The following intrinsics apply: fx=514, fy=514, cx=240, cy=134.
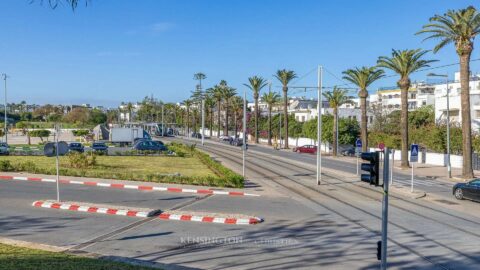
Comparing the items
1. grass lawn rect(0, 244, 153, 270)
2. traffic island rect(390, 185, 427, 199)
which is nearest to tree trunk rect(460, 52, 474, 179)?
traffic island rect(390, 185, 427, 199)

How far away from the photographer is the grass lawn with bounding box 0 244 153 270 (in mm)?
8688

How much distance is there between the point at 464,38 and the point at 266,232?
2687 cm

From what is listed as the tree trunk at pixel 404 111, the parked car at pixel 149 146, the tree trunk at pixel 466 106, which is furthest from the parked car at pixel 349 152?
the tree trunk at pixel 466 106

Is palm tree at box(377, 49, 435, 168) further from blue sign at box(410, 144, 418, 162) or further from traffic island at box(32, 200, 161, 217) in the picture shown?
traffic island at box(32, 200, 161, 217)

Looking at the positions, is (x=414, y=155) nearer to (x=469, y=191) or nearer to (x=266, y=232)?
(x=469, y=191)

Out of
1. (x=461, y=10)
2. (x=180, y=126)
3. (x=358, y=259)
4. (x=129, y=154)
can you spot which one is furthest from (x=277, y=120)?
(x=358, y=259)

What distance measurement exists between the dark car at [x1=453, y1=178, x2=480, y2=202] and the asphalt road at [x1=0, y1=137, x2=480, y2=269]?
179 cm

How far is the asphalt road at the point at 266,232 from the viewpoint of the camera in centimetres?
1139

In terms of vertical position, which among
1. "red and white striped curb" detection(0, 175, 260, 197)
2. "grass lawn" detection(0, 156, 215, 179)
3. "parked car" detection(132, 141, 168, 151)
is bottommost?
"red and white striped curb" detection(0, 175, 260, 197)

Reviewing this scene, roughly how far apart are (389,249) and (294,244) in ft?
7.54

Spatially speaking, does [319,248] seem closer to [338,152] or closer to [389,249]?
[389,249]

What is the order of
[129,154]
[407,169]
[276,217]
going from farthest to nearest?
1. [129,154]
2. [407,169]
3. [276,217]

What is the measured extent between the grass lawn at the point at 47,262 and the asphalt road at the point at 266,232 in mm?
1458

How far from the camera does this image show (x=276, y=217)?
1722cm
